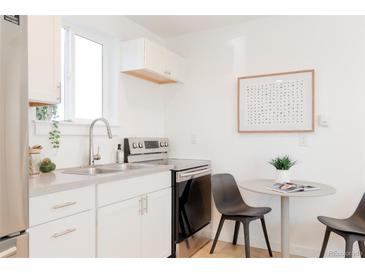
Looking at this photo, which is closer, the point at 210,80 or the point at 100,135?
the point at 100,135

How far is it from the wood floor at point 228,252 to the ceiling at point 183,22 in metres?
2.38

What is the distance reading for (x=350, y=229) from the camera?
195 centimetres

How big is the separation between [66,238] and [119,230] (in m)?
0.47

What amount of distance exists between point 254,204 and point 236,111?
1007mm

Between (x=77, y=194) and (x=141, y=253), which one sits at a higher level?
(x=77, y=194)

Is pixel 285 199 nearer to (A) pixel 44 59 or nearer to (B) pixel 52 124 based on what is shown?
(B) pixel 52 124

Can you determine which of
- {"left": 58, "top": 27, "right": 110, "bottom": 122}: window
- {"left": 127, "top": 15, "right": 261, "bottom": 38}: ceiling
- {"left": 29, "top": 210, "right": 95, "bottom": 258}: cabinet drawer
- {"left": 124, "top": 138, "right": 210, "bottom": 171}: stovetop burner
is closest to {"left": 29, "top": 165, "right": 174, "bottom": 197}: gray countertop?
{"left": 29, "top": 210, "right": 95, "bottom": 258}: cabinet drawer

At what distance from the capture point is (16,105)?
112 cm

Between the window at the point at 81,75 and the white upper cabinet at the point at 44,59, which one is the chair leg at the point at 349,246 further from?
the window at the point at 81,75

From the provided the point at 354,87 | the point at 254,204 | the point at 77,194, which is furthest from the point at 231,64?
the point at 77,194

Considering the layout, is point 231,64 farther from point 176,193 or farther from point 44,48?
point 44,48

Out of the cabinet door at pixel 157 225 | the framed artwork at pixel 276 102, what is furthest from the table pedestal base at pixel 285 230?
the cabinet door at pixel 157 225

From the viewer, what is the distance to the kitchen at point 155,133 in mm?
1707

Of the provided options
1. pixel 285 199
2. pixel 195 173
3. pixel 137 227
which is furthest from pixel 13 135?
pixel 285 199
